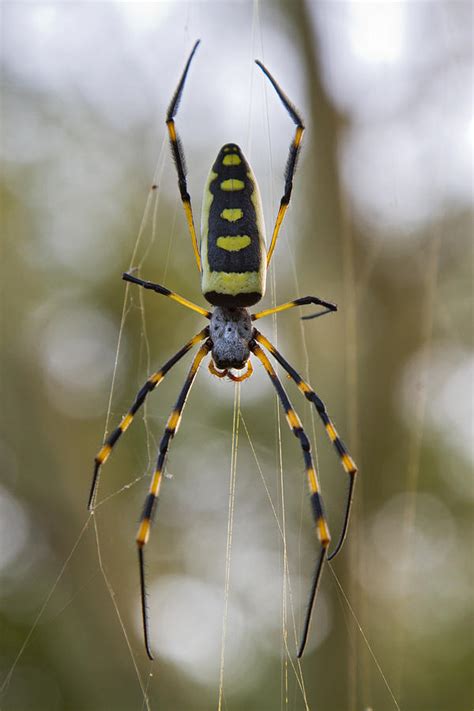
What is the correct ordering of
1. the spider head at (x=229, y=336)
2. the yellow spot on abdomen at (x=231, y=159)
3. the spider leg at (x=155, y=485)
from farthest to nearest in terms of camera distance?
the spider head at (x=229, y=336)
the yellow spot on abdomen at (x=231, y=159)
the spider leg at (x=155, y=485)

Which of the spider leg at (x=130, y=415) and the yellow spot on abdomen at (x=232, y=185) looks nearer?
the yellow spot on abdomen at (x=232, y=185)

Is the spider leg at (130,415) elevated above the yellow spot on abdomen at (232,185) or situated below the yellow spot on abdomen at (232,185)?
below

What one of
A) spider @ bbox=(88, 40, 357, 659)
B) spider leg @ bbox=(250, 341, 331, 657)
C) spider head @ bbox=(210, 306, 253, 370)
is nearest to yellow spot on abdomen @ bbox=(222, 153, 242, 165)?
spider @ bbox=(88, 40, 357, 659)

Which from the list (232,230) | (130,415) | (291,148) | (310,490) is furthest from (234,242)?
(310,490)

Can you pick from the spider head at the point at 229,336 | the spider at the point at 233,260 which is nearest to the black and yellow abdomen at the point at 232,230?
the spider at the point at 233,260

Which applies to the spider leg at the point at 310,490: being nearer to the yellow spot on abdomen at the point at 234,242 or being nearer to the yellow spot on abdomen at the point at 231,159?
the yellow spot on abdomen at the point at 234,242

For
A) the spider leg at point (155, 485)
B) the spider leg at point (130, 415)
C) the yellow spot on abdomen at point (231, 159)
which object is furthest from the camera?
the spider leg at point (130, 415)

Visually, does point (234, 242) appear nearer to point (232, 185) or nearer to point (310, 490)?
point (232, 185)
